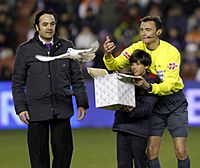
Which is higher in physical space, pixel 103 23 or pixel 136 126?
pixel 103 23

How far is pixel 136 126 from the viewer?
8211 mm

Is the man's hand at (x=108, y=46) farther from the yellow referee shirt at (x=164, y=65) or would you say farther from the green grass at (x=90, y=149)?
the green grass at (x=90, y=149)

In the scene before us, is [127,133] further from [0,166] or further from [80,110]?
[0,166]

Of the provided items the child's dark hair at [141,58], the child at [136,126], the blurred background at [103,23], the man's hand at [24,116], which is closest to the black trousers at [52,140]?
the man's hand at [24,116]

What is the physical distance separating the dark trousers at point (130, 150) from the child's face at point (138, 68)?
0.67m

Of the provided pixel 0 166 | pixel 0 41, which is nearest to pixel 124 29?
pixel 0 41

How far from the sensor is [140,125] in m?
Result: 8.24

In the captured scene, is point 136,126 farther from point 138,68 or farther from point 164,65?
point 164,65

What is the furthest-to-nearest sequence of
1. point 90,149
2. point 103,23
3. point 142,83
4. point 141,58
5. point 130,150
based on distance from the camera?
point 103,23
point 90,149
point 130,150
point 141,58
point 142,83

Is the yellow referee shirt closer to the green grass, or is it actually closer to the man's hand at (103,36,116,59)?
the man's hand at (103,36,116,59)

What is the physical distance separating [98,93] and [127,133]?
1.90 feet

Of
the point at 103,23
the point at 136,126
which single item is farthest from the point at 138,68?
the point at 103,23

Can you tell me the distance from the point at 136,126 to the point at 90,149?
482 cm

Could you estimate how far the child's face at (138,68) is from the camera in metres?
8.16
